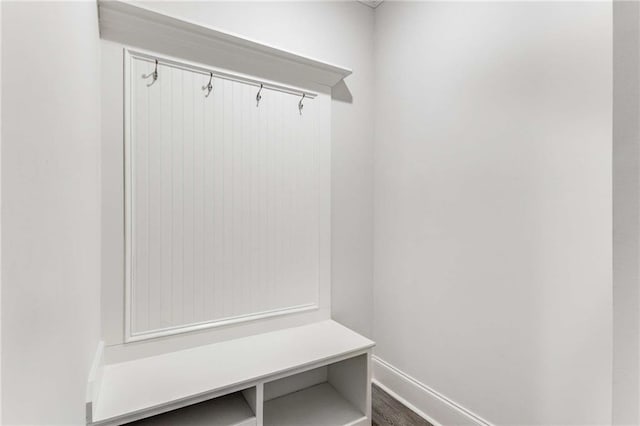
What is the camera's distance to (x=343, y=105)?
2.06 metres

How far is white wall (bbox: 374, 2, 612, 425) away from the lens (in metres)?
1.18

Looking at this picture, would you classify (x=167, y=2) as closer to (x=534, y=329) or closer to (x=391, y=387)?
(x=534, y=329)

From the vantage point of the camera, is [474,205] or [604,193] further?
[474,205]

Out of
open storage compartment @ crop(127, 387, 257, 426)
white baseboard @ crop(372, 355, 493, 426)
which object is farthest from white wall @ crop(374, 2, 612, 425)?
open storage compartment @ crop(127, 387, 257, 426)

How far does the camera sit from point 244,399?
150 cm

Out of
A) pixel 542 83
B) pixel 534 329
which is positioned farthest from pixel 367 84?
pixel 534 329

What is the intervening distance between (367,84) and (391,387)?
80.8 inches

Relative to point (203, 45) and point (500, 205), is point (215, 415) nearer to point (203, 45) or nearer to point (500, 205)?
point (500, 205)

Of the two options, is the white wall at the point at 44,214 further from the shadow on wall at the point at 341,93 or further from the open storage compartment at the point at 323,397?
the shadow on wall at the point at 341,93

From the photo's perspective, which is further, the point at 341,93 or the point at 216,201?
the point at 341,93

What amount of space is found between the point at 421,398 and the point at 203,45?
226cm

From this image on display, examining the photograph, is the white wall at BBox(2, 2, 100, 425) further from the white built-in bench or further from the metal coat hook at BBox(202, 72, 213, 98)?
the metal coat hook at BBox(202, 72, 213, 98)

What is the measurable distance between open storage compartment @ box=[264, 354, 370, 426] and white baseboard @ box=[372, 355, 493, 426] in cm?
39

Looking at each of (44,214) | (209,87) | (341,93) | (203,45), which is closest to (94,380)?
(44,214)
